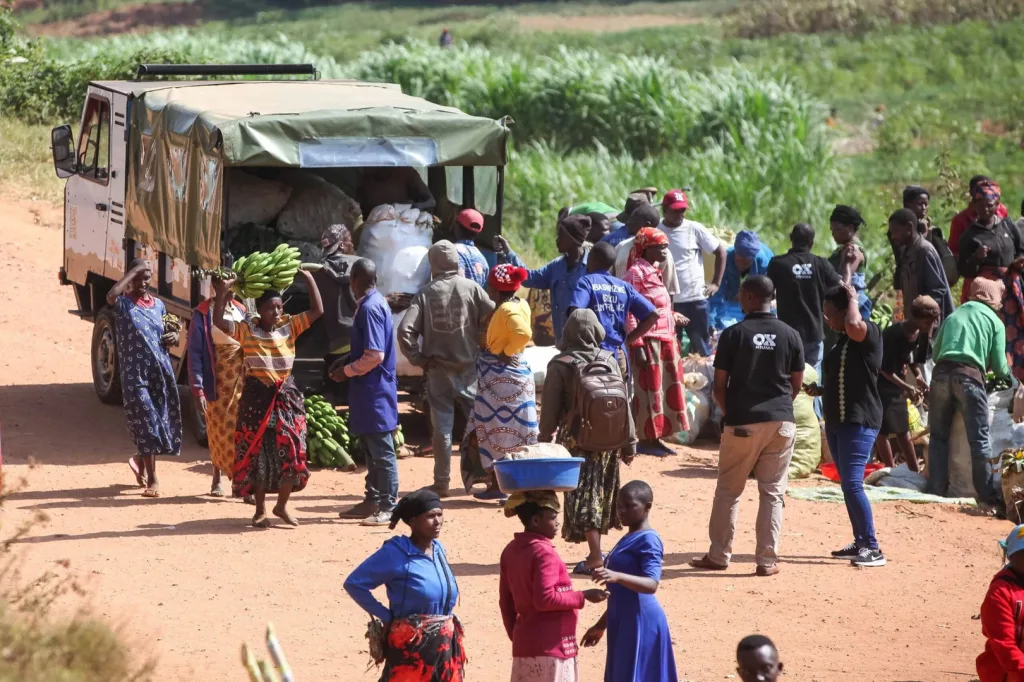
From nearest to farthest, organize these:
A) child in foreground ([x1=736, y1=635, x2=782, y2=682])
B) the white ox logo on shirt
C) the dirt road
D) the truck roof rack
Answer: child in foreground ([x1=736, y1=635, x2=782, y2=682]) < the dirt road < the white ox logo on shirt < the truck roof rack

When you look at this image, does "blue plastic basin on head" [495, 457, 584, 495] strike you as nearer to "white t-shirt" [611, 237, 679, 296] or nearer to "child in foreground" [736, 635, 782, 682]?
"child in foreground" [736, 635, 782, 682]

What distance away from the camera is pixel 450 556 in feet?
31.2

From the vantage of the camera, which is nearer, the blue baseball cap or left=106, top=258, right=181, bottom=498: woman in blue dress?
the blue baseball cap

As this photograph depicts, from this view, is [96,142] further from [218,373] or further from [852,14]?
[852,14]

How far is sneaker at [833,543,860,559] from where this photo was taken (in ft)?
31.1

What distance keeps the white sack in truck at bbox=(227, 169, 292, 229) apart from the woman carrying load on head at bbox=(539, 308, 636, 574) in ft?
12.9

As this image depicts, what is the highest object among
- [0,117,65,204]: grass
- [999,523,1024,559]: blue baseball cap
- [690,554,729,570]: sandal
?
[999,523,1024,559]: blue baseball cap

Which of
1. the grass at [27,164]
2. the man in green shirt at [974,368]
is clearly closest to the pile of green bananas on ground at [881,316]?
the man in green shirt at [974,368]

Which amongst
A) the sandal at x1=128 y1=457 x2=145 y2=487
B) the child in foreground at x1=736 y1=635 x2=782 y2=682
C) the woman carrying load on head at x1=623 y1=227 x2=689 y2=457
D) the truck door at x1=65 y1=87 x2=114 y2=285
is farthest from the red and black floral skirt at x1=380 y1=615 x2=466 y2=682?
the truck door at x1=65 y1=87 x2=114 y2=285

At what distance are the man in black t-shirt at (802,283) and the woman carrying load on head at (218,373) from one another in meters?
4.28

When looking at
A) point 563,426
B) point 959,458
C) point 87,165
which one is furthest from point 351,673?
point 87,165

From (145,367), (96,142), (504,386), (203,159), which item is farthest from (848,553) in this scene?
(96,142)

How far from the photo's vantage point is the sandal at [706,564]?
30.5 feet

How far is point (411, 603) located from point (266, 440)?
393 cm
